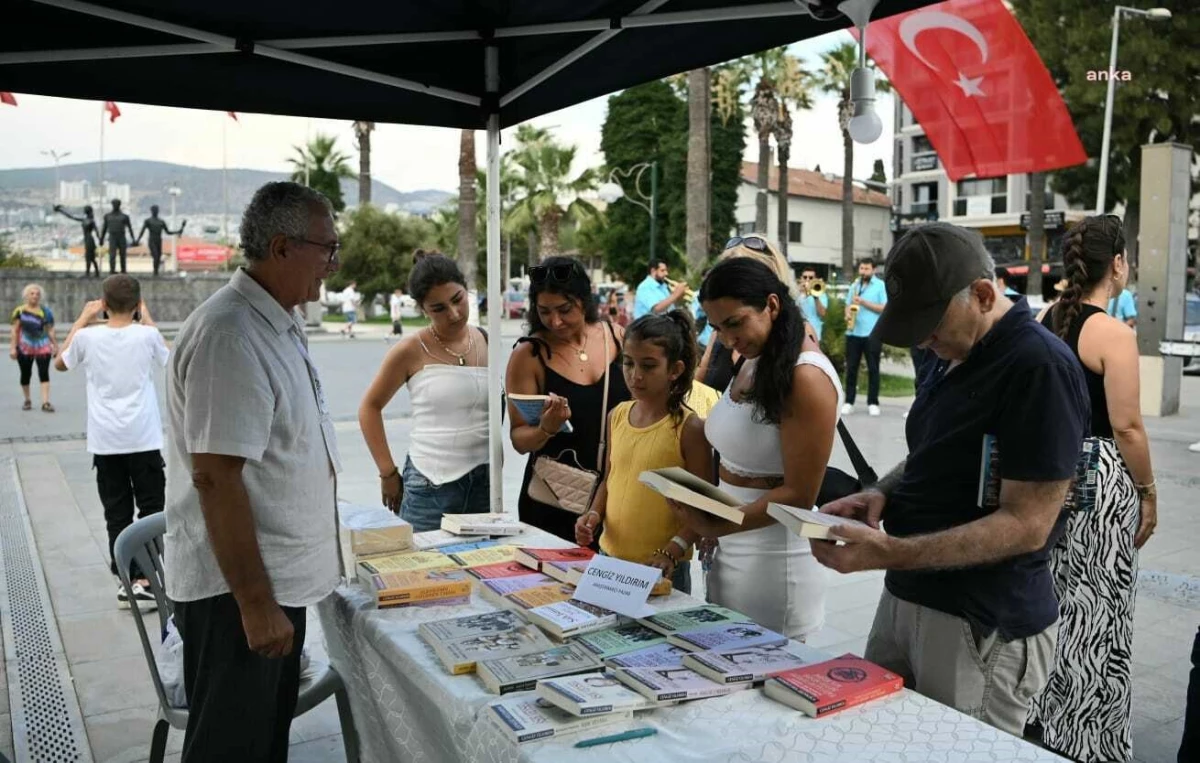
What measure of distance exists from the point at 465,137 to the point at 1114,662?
20.0 metres

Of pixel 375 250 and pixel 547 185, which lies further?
pixel 547 185

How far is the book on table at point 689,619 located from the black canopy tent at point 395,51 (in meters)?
1.58

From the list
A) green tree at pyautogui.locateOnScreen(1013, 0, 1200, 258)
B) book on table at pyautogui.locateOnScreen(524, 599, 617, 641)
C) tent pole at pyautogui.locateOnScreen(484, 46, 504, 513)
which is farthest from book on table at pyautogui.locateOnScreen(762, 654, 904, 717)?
green tree at pyautogui.locateOnScreen(1013, 0, 1200, 258)

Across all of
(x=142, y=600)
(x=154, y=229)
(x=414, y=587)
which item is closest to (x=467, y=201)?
(x=154, y=229)

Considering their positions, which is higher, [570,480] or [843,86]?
[843,86]

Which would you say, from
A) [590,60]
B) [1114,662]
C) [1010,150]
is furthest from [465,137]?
[1114,662]

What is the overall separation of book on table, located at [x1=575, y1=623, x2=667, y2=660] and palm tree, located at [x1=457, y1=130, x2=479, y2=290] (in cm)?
1869

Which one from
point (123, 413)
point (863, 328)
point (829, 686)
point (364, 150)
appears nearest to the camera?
point (829, 686)

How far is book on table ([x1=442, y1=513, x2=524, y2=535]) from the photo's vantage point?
318 cm

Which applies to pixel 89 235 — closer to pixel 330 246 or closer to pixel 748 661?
pixel 330 246

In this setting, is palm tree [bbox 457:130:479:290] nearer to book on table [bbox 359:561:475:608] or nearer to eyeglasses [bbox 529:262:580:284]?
eyeglasses [bbox 529:262:580:284]

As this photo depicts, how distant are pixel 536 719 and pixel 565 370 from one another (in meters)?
1.74

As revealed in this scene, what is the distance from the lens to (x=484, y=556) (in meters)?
2.85

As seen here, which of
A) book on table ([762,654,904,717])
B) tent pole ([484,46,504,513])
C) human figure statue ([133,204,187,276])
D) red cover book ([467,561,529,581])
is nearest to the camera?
book on table ([762,654,904,717])
